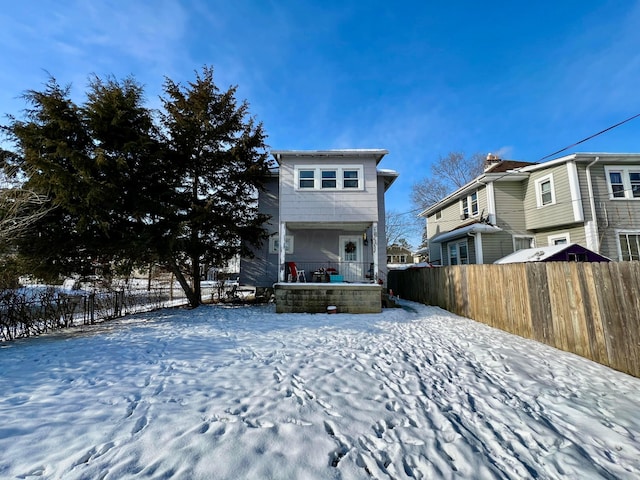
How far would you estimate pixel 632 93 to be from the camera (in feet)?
27.8

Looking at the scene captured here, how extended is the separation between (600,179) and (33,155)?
68.6 ft

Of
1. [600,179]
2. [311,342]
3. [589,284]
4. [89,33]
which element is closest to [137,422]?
[311,342]

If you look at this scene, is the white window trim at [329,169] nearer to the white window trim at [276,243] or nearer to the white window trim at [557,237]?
the white window trim at [276,243]

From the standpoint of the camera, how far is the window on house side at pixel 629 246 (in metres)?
11.8

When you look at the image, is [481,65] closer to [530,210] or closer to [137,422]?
[530,210]

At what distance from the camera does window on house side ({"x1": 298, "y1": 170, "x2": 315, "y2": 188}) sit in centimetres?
1109

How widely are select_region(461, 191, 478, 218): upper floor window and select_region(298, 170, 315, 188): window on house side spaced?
9897mm

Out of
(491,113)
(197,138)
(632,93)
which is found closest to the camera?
(632,93)

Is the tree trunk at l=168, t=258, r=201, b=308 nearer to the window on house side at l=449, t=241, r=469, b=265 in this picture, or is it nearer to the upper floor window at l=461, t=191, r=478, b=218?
the window on house side at l=449, t=241, r=469, b=265

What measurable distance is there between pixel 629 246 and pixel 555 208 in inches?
125

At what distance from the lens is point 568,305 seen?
16.6 ft

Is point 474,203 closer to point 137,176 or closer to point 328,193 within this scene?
point 328,193

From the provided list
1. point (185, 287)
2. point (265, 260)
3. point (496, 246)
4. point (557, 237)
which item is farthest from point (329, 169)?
point (557, 237)

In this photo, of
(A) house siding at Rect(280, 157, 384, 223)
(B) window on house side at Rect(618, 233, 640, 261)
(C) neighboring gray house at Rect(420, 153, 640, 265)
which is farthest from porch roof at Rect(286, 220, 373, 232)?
(B) window on house side at Rect(618, 233, 640, 261)
